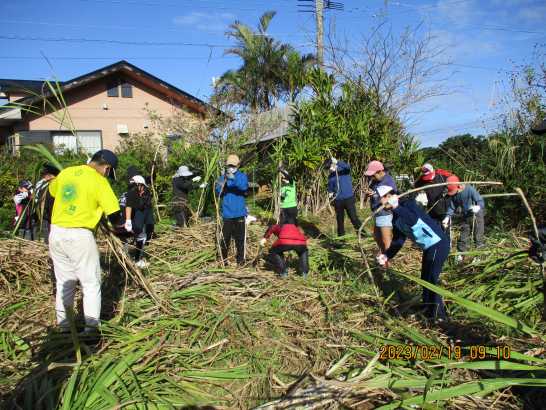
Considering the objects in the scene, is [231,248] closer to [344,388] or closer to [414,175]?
[344,388]

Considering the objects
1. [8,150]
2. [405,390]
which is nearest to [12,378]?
[405,390]

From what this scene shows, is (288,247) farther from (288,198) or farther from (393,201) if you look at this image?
(393,201)

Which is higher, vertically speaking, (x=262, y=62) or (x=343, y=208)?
(x=262, y=62)

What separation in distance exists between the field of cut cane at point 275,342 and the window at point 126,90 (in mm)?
12530

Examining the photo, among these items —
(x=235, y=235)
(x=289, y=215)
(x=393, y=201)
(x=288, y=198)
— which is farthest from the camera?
(x=289, y=215)

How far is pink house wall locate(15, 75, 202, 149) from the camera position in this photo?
48.1 ft

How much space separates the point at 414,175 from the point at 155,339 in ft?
26.3

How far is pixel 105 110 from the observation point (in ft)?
50.2

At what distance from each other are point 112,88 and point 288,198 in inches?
499

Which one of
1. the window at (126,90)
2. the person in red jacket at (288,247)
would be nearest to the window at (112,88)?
the window at (126,90)

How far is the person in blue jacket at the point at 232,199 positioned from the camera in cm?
484

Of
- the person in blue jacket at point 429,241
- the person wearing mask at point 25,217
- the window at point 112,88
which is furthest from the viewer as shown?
the window at point 112,88

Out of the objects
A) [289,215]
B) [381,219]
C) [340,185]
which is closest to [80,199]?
[381,219]

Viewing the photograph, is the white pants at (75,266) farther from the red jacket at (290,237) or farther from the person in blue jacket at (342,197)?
the person in blue jacket at (342,197)
